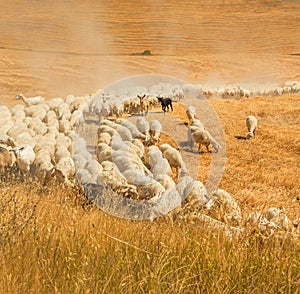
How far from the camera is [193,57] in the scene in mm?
39406

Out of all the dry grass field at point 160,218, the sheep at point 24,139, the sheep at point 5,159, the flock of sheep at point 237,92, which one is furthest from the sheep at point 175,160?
the flock of sheep at point 237,92

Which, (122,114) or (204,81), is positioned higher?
(204,81)

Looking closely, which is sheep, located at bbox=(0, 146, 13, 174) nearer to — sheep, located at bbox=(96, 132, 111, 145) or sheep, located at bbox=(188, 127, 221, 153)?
sheep, located at bbox=(96, 132, 111, 145)

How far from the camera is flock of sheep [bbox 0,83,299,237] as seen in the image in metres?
6.59

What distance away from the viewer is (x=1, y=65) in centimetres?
3047

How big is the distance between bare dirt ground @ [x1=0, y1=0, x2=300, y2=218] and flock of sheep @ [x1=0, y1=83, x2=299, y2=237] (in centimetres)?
72

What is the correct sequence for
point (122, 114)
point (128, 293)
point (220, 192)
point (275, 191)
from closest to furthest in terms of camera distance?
1. point (128, 293)
2. point (220, 192)
3. point (275, 191)
4. point (122, 114)

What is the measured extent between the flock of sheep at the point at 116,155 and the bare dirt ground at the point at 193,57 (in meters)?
0.72

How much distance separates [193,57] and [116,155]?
31.3m

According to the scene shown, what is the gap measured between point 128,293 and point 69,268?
46cm

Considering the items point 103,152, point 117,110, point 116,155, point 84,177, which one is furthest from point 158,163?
point 117,110

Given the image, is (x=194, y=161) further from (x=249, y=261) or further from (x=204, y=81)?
(x=204, y=81)

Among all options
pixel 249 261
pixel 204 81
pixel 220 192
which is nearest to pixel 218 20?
pixel 204 81

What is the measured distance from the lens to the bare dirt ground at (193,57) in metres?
10.7
